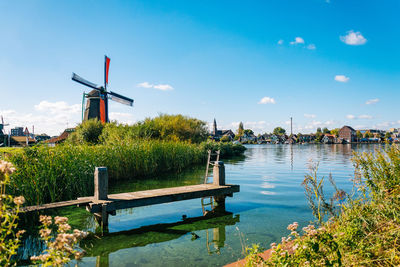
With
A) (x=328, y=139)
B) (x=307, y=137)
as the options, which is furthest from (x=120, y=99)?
(x=307, y=137)

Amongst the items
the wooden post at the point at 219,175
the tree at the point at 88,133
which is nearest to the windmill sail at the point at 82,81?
the tree at the point at 88,133

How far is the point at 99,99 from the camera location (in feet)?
139

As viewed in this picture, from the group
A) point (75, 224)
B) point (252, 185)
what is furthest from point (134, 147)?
point (75, 224)

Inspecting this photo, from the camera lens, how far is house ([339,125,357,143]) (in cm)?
11819

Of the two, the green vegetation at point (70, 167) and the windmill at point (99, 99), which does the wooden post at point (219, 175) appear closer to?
the green vegetation at point (70, 167)

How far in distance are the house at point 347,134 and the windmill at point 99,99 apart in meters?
106

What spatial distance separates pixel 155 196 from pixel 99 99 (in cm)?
3825

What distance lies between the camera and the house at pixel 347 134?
118188 mm

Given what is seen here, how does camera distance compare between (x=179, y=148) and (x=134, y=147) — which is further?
(x=179, y=148)

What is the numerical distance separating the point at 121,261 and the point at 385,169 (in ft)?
18.3

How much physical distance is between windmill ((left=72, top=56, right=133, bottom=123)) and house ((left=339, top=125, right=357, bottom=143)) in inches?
4187

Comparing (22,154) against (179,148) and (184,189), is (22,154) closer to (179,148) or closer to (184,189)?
(184,189)

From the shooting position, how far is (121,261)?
17.5 feet

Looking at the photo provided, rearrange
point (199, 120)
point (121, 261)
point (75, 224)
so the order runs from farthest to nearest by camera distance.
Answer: point (199, 120)
point (75, 224)
point (121, 261)
